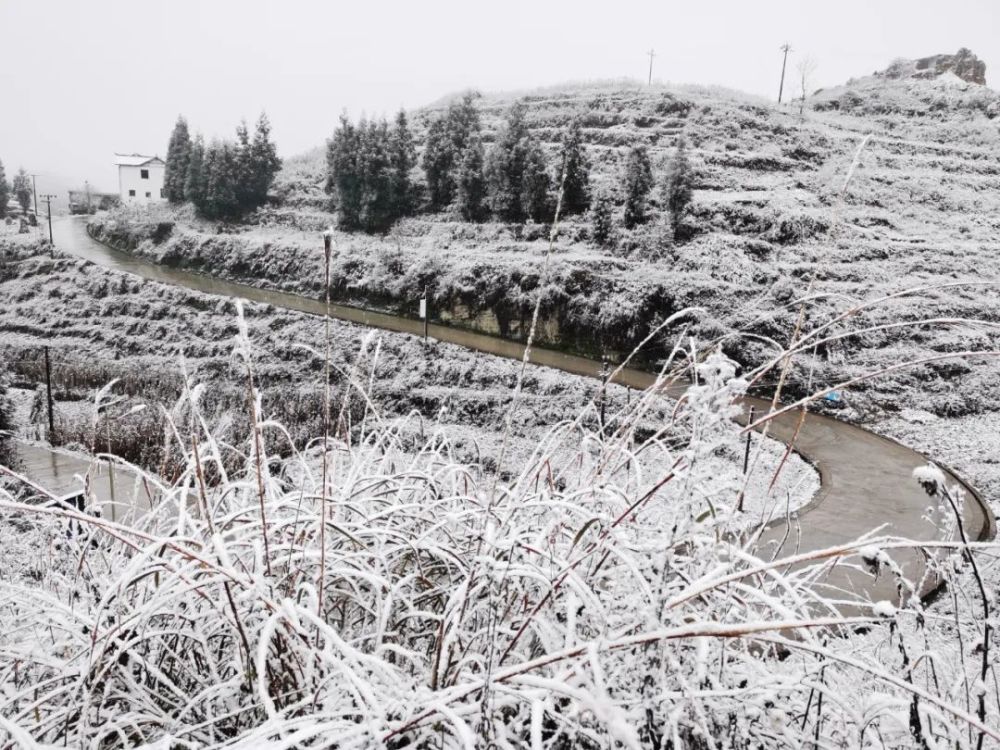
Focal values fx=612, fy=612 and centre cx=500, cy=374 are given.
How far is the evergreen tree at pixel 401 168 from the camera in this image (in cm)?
2669

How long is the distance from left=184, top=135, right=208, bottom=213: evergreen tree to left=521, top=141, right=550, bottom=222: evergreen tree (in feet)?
55.0

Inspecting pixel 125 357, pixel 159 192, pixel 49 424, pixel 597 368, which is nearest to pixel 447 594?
pixel 49 424

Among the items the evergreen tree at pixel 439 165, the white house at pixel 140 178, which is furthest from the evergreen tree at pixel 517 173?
the white house at pixel 140 178

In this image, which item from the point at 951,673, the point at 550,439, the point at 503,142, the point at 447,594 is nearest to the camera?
the point at 447,594

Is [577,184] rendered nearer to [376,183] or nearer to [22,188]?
[376,183]

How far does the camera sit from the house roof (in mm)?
39531

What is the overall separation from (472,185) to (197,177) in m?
Result: 14.8

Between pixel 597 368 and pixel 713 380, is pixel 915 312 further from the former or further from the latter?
pixel 713 380

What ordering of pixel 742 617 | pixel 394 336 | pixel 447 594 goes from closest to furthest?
pixel 742 617 → pixel 447 594 → pixel 394 336

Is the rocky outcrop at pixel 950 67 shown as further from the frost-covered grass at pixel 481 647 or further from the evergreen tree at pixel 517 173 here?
the frost-covered grass at pixel 481 647

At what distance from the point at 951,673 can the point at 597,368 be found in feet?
44.2

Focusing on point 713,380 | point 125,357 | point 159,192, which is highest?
point 159,192

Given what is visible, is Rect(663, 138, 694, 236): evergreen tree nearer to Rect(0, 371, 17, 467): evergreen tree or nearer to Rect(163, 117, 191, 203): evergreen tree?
Rect(0, 371, 17, 467): evergreen tree

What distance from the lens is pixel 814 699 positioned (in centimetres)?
101
